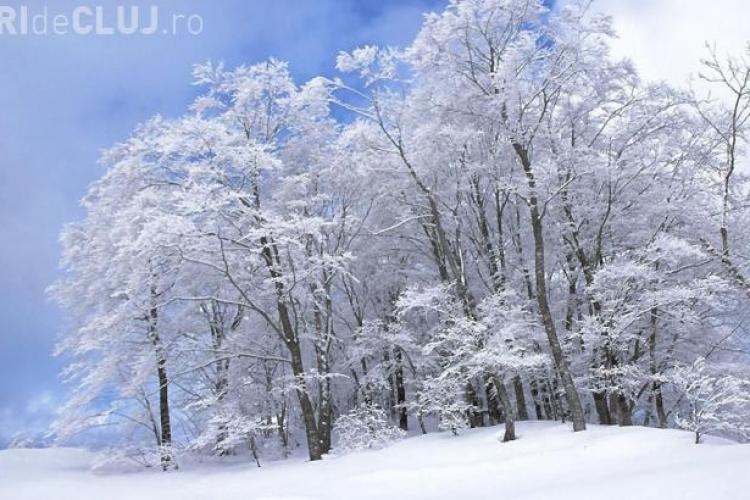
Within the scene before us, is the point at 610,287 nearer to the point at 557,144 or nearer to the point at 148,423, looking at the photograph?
the point at 557,144

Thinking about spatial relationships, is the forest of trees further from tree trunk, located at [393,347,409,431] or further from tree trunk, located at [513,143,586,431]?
tree trunk, located at [393,347,409,431]

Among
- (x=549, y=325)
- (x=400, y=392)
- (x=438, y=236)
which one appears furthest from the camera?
(x=400, y=392)

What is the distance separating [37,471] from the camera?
57.4 feet

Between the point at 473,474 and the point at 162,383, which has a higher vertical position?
the point at 162,383

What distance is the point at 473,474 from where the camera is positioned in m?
11.3

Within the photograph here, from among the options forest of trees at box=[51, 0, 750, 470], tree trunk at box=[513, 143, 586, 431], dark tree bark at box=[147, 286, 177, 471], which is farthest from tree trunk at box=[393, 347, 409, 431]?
tree trunk at box=[513, 143, 586, 431]

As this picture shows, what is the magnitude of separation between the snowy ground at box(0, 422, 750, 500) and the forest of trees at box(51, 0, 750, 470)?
1.21 meters

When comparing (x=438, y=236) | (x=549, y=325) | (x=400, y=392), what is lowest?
(x=400, y=392)

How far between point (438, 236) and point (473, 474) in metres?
9.50

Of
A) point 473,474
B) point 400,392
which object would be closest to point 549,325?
point 473,474

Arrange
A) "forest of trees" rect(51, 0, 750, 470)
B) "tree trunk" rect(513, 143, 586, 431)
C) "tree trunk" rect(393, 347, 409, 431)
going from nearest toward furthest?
"tree trunk" rect(513, 143, 586, 431) < "forest of trees" rect(51, 0, 750, 470) < "tree trunk" rect(393, 347, 409, 431)

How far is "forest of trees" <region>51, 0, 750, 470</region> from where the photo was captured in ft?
51.7

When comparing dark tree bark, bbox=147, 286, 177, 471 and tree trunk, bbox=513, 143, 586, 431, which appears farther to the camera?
dark tree bark, bbox=147, 286, 177, 471

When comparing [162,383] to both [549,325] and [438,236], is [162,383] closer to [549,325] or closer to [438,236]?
→ [438,236]
